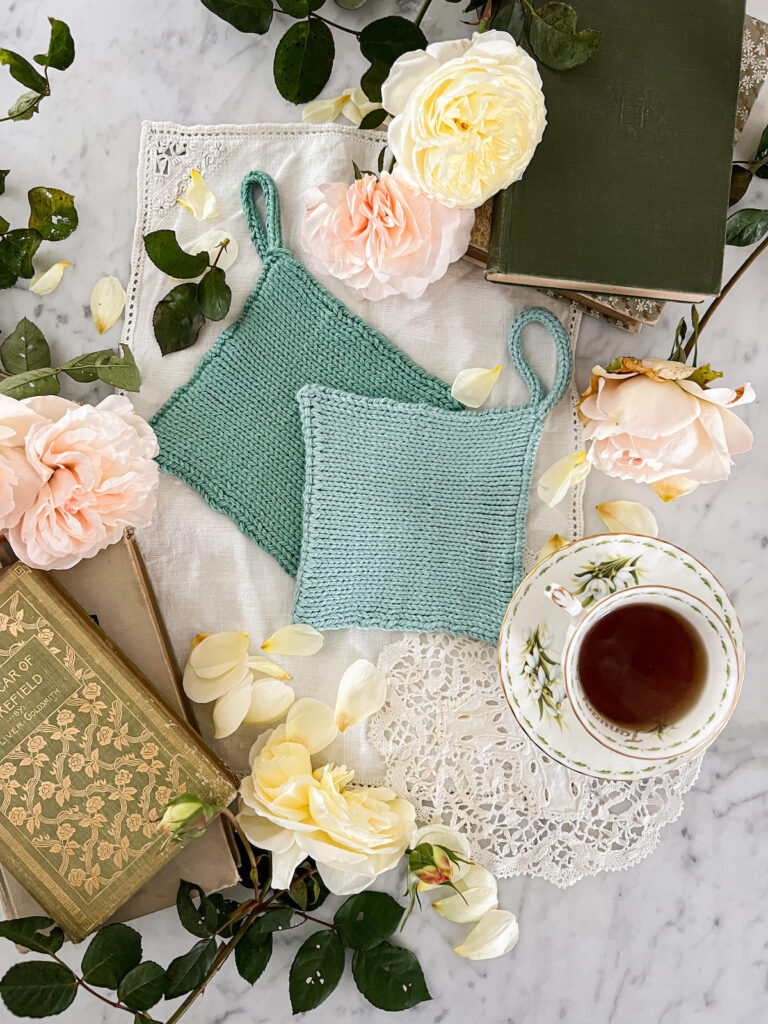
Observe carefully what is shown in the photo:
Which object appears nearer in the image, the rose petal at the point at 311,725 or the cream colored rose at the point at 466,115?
the cream colored rose at the point at 466,115

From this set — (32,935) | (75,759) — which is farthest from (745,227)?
(32,935)

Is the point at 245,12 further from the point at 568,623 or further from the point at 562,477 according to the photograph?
the point at 568,623

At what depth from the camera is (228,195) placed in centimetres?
85

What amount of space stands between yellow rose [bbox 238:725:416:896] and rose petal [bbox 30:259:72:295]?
51 cm

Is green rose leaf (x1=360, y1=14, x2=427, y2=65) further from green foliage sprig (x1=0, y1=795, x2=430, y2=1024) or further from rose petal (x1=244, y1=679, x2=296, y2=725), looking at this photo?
green foliage sprig (x1=0, y1=795, x2=430, y2=1024)

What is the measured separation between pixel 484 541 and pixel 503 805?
263mm

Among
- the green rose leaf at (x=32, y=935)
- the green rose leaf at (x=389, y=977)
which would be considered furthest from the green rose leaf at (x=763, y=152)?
the green rose leaf at (x=32, y=935)

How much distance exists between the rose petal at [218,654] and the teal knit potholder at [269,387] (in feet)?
0.29

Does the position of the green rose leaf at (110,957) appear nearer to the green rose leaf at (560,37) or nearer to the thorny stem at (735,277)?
the thorny stem at (735,277)

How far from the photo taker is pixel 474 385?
0.83 meters

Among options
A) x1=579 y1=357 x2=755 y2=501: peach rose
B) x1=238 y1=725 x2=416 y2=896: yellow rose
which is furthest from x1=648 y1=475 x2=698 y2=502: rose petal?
x1=238 y1=725 x2=416 y2=896: yellow rose

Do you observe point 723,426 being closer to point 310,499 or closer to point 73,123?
point 310,499

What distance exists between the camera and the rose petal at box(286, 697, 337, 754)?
2.61 feet

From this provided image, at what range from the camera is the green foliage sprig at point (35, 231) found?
82 cm
